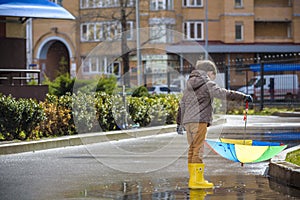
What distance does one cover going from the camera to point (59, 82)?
28.4 m

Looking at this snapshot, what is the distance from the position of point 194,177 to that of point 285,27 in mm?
57763

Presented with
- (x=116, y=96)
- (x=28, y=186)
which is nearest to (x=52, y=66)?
(x=116, y=96)

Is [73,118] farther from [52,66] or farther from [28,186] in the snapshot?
[52,66]

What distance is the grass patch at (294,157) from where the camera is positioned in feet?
38.8

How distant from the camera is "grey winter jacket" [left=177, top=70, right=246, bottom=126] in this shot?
10.2m

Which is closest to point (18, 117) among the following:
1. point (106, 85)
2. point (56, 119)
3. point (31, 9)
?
point (56, 119)

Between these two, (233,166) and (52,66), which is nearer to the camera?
(233,166)

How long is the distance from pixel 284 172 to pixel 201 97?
157cm

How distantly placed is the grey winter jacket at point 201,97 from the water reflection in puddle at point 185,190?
0.92 metres

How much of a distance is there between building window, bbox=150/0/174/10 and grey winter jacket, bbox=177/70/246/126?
175 feet

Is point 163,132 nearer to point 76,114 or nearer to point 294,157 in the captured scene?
point 76,114

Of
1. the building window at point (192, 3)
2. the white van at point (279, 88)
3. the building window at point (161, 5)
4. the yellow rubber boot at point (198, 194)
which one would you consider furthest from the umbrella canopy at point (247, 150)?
the building window at point (192, 3)

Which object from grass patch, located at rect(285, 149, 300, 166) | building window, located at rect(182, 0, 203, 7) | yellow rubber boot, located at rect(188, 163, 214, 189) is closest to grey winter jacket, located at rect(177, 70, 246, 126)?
yellow rubber boot, located at rect(188, 163, 214, 189)

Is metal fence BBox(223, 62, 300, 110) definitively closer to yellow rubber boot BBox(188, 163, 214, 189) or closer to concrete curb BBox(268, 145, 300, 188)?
concrete curb BBox(268, 145, 300, 188)
